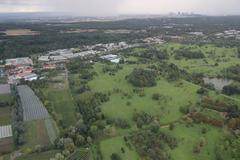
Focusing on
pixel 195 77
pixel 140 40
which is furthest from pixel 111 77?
pixel 140 40

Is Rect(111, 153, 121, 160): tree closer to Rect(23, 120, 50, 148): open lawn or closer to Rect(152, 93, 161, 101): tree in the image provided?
Rect(23, 120, 50, 148): open lawn

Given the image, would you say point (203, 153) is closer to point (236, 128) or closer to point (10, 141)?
point (236, 128)

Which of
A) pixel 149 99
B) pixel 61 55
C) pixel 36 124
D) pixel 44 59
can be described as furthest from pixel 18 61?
pixel 149 99

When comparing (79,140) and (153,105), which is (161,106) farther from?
(79,140)

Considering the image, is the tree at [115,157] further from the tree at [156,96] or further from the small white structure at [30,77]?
the small white structure at [30,77]

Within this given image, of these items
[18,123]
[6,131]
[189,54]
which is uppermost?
[189,54]

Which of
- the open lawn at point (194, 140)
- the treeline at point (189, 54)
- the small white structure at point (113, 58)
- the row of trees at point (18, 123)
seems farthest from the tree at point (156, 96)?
the treeline at point (189, 54)

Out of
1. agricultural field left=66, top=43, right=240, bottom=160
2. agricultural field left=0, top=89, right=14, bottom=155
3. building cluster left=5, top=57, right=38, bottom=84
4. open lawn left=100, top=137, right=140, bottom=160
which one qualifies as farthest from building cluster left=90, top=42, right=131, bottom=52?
open lawn left=100, top=137, right=140, bottom=160
